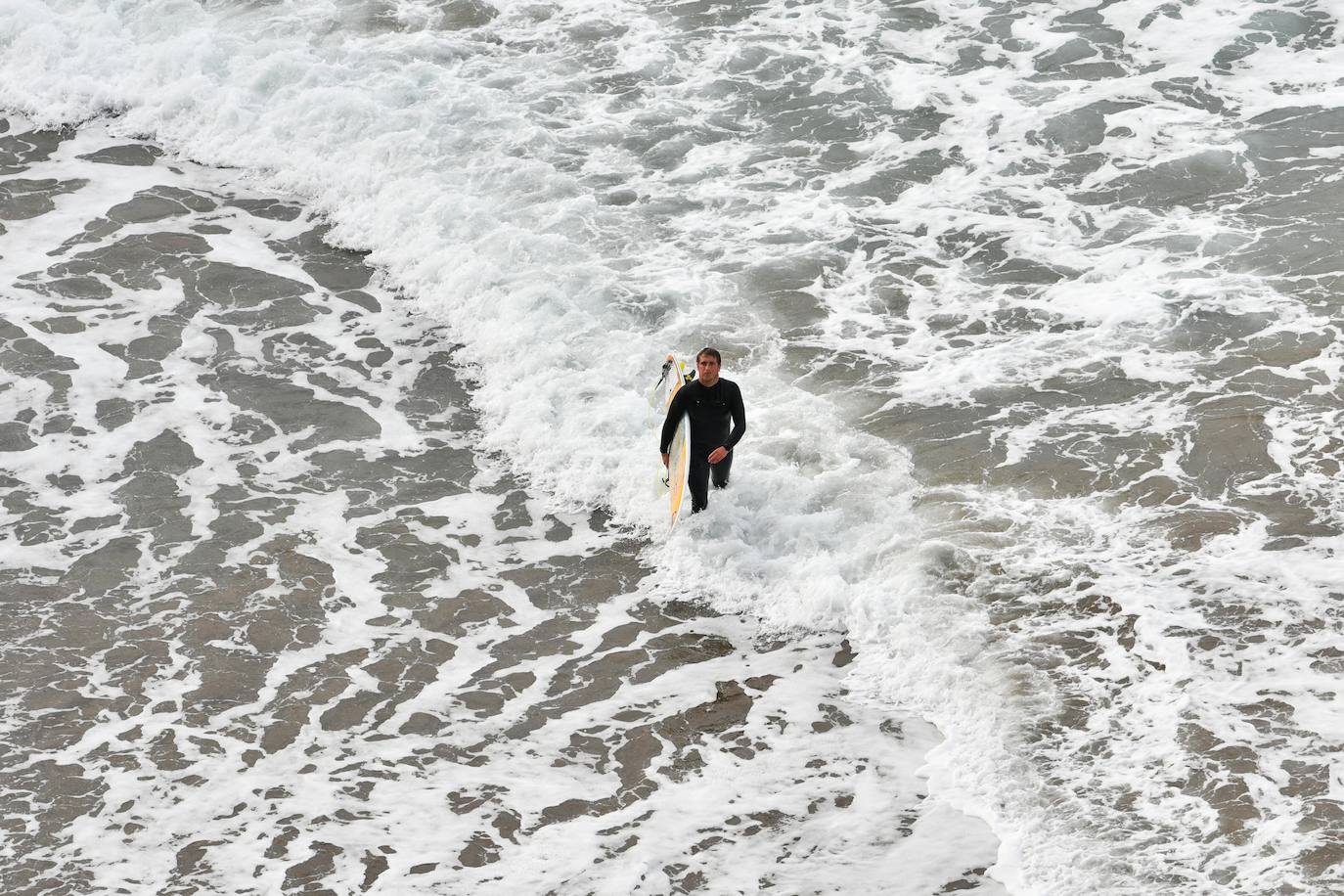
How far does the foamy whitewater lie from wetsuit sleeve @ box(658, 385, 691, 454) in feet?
2.46

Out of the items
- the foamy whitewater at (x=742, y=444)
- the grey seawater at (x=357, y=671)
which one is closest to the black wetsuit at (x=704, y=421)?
the foamy whitewater at (x=742, y=444)

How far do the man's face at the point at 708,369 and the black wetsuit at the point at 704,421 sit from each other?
2.5 inches

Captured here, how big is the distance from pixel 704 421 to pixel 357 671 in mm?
3251

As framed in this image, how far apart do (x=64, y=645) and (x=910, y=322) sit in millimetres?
8351

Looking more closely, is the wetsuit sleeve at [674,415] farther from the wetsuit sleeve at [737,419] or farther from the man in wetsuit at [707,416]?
the wetsuit sleeve at [737,419]

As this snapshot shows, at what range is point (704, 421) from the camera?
10.2 m

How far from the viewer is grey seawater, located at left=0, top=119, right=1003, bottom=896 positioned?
7688 millimetres

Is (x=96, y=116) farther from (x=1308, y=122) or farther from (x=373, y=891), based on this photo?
(x=1308, y=122)

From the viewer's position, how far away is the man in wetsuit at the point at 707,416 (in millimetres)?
10094

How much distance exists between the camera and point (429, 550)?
34.7ft

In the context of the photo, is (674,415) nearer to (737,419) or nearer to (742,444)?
(737,419)

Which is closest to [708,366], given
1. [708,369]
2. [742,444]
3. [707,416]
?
[708,369]

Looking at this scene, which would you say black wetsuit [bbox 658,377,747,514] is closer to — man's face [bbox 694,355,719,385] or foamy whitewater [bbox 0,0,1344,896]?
man's face [bbox 694,355,719,385]

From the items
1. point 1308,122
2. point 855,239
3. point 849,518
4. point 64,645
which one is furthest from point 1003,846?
point 1308,122
